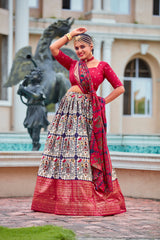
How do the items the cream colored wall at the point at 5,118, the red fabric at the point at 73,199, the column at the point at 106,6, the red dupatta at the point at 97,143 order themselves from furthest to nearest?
the column at the point at 106,6
the cream colored wall at the point at 5,118
the red dupatta at the point at 97,143
the red fabric at the point at 73,199

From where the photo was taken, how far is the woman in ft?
16.2

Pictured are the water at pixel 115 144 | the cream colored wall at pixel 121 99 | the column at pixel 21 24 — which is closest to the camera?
the water at pixel 115 144

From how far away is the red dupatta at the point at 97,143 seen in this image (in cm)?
500

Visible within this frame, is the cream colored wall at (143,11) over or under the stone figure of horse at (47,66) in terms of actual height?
over

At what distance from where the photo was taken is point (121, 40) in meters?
22.5

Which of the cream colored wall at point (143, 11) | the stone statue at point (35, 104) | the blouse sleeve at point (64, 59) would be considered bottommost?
the stone statue at point (35, 104)

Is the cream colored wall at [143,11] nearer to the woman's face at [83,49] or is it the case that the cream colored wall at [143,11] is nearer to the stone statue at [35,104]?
the stone statue at [35,104]

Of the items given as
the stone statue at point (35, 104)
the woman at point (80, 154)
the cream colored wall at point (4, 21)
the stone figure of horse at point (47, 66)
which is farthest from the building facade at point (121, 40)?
the woman at point (80, 154)

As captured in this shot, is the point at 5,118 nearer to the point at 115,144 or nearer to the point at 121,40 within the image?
the point at 121,40

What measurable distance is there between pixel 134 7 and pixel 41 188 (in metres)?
19.6

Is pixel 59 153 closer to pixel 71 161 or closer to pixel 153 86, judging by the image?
pixel 71 161

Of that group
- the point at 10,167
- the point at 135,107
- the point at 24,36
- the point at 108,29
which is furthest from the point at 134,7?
the point at 10,167

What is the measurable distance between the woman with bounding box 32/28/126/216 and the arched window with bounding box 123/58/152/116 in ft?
60.1

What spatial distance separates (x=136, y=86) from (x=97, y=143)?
61.5 feet
